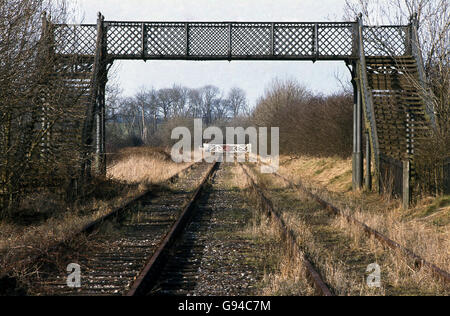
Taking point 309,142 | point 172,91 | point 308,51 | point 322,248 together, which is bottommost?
point 322,248

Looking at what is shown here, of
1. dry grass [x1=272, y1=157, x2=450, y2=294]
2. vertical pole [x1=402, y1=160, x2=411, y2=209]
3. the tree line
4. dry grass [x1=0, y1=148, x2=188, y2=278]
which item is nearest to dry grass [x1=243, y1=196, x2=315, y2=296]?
dry grass [x1=272, y1=157, x2=450, y2=294]

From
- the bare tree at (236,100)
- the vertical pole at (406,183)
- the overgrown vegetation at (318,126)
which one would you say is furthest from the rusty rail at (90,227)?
the bare tree at (236,100)

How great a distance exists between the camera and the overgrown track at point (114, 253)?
5.14 m

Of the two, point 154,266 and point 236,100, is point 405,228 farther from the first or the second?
point 236,100

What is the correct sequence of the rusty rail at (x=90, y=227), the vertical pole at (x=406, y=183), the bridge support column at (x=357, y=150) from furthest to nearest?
the bridge support column at (x=357, y=150)
the vertical pole at (x=406, y=183)
the rusty rail at (x=90, y=227)

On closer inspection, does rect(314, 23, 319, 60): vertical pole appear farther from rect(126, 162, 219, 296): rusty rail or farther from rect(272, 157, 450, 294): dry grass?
rect(126, 162, 219, 296): rusty rail

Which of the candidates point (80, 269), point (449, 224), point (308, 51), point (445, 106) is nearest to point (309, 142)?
point (308, 51)

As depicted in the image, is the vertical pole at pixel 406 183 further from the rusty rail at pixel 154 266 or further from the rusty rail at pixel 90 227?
the rusty rail at pixel 90 227

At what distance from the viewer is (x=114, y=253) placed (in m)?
6.67

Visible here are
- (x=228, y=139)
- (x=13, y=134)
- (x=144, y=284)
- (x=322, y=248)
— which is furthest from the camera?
(x=228, y=139)

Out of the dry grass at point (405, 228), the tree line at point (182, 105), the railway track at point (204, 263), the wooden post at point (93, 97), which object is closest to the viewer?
the railway track at point (204, 263)

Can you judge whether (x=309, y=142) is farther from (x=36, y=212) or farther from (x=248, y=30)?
(x=36, y=212)

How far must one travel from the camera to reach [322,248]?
7.07 metres

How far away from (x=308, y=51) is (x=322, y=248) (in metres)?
8.88
